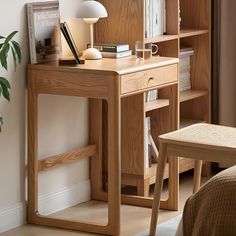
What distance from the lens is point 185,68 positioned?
486cm

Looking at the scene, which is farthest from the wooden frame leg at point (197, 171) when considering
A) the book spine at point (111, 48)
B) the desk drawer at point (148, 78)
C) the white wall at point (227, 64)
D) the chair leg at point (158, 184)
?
the white wall at point (227, 64)

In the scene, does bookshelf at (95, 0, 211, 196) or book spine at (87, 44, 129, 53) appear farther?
bookshelf at (95, 0, 211, 196)

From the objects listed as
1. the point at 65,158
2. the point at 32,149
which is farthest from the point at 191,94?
the point at 32,149

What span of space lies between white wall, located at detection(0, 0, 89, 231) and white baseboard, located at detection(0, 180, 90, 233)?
3 centimetres

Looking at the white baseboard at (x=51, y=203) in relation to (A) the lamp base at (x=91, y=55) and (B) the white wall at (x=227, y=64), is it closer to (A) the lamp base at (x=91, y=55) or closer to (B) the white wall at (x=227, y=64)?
(A) the lamp base at (x=91, y=55)

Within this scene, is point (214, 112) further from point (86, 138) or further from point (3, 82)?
point (3, 82)

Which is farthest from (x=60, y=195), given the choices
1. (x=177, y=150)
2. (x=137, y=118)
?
(x=177, y=150)

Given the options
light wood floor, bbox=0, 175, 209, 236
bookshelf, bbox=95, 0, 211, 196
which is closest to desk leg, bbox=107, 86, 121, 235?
light wood floor, bbox=0, 175, 209, 236

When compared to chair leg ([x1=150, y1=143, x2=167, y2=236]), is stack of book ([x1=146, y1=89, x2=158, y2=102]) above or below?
above

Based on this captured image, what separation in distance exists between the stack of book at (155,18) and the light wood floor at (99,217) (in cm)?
92

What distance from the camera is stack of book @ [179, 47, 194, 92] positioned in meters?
4.78

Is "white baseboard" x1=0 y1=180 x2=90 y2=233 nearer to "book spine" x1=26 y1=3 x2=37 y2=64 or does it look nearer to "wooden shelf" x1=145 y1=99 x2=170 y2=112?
"wooden shelf" x1=145 y1=99 x2=170 y2=112

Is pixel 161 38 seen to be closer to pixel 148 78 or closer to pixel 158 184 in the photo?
pixel 148 78

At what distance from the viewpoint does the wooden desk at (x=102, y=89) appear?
3.71m
